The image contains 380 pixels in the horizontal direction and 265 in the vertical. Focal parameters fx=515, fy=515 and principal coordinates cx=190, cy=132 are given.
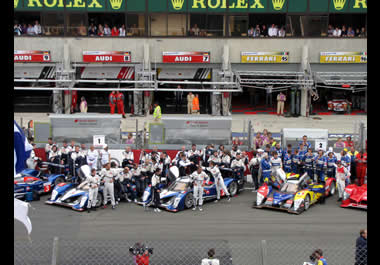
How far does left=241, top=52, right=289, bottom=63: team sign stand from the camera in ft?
104

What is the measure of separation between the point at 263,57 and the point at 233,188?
15637 millimetres

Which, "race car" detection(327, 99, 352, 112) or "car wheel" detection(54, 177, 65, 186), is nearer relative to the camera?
"car wheel" detection(54, 177, 65, 186)

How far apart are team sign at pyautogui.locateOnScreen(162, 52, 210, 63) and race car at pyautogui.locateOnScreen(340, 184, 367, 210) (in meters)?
16.8

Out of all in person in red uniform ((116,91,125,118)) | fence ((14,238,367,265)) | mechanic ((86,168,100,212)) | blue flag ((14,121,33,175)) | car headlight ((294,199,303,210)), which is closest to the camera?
blue flag ((14,121,33,175))

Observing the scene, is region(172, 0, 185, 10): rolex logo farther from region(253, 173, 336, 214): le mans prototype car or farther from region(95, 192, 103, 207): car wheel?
region(95, 192, 103, 207): car wheel

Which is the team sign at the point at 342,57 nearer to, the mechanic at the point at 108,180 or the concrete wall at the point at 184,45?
the concrete wall at the point at 184,45

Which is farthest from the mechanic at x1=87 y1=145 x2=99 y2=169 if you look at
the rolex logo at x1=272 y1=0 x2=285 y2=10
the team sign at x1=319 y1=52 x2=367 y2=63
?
the team sign at x1=319 y1=52 x2=367 y2=63

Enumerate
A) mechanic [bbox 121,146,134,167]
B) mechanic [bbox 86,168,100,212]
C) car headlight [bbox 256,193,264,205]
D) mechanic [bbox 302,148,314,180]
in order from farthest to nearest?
mechanic [bbox 121,146,134,167], mechanic [bbox 302,148,314,180], car headlight [bbox 256,193,264,205], mechanic [bbox 86,168,100,212]

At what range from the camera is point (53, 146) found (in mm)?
19297

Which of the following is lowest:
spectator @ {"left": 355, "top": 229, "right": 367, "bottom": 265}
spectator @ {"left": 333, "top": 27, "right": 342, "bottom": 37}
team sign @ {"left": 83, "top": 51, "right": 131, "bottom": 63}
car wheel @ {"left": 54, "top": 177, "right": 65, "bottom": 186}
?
spectator @ {"left": 355, "top": 229, "right": 367, "bottom": 265}

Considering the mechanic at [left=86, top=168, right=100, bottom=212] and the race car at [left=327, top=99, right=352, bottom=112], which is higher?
the race car at [left=327, top=99, right=352, bottom=112]

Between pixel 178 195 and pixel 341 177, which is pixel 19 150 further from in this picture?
pixel 341 177
